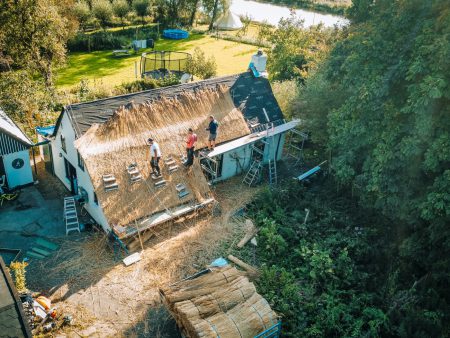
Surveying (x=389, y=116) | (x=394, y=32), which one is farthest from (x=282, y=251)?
(x=394, y=32)

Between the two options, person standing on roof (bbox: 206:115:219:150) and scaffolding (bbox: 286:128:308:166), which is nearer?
person standing on roof (bbox: 206:115:219:150)

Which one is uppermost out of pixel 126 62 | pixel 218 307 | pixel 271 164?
pixel 126 62

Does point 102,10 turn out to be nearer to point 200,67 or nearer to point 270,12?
point 200,67

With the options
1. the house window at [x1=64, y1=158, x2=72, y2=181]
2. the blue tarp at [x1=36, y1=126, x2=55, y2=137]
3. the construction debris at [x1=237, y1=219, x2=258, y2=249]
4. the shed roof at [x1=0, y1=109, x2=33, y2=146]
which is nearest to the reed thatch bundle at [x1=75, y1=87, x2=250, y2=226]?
the construction debris at [x1=237, y1=219, x2=258, y2=249]

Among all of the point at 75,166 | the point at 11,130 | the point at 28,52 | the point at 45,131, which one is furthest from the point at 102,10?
the point at 75,166

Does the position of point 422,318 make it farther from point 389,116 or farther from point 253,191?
point 253,191

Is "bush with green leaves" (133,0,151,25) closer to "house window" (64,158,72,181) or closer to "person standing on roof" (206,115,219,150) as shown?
"person standing on roof" (206,115,219,150)
